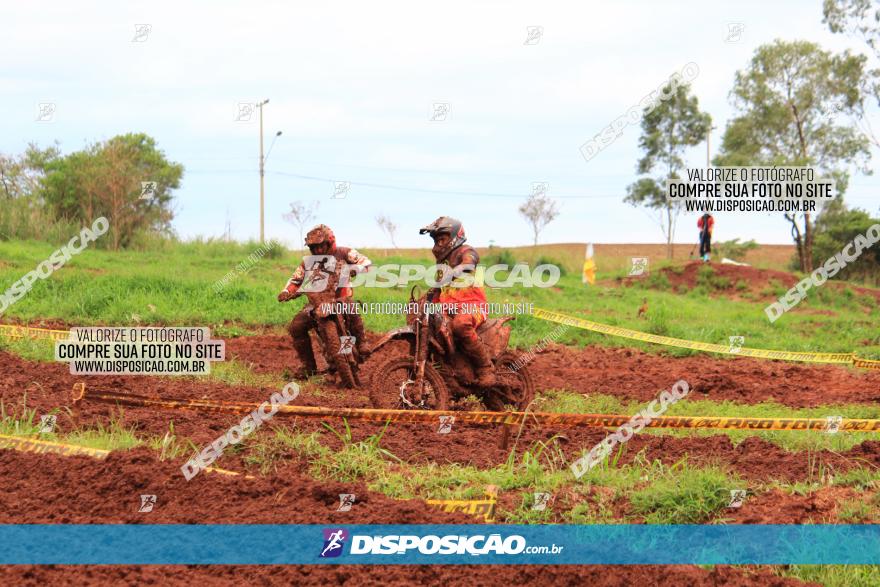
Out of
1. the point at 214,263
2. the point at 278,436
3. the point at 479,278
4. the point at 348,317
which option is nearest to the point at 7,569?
the point at 278,436

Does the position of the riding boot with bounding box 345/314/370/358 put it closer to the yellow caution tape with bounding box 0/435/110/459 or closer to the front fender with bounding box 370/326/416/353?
the front fender with bounding box 370/326/416/353

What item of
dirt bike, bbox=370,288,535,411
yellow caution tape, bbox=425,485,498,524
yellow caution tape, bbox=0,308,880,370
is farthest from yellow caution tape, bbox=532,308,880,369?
yellow caution tape, bbox=425,485,498,524

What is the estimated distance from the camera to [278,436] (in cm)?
725

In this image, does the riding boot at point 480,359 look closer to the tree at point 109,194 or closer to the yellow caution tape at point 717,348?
the yellow caution tape at point 717,348

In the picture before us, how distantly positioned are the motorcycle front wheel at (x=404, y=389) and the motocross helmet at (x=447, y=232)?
1.16 m

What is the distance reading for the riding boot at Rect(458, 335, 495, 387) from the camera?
9445mm

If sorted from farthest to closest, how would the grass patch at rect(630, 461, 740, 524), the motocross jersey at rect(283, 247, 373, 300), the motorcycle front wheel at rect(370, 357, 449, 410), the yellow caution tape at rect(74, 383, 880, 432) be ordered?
the motocross jersey at rect(283, 247, 373, 300)
the motorcycle front wheel at rect(370, 357, 449, 410)
the yellow caution tape at rect(74, 383, 880, 432)
the grass patch at rect(630, 461, 740, 524)

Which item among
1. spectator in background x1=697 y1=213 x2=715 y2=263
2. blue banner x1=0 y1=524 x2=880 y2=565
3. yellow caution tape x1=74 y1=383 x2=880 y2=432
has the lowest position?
blue banner x1=0 y1=524 x2=880 y2=565

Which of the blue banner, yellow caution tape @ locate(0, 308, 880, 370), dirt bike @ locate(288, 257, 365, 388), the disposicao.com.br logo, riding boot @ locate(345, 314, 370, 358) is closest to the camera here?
the blue banner

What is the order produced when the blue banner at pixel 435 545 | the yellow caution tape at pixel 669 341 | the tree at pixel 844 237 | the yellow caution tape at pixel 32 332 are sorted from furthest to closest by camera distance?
the tree at pixel 844 237
the yellow caution tape at pixel 669 341
the yellow caution tape at pixel 32 332
the blue banner at pixel 435 545

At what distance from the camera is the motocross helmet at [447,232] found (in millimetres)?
9523

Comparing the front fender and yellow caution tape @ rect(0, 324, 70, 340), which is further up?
the front fender

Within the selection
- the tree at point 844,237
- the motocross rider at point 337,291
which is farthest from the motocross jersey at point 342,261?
the tree at point 844,237

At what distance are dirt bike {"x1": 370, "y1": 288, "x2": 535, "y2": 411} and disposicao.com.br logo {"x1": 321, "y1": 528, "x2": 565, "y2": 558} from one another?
12.1 feet
